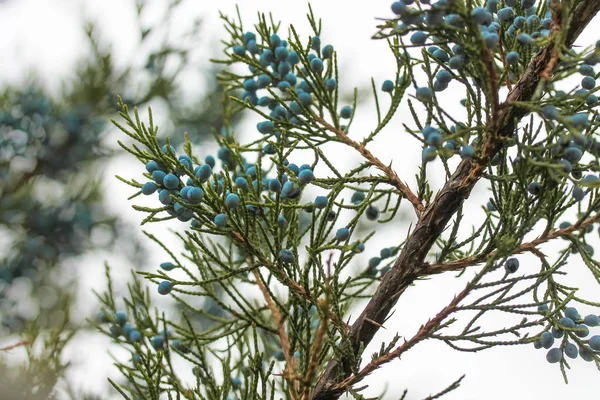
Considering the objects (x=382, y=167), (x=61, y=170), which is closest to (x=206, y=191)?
(x=382, y=167)

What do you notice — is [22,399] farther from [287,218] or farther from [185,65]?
[185,65]

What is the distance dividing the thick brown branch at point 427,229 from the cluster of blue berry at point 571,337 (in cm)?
36

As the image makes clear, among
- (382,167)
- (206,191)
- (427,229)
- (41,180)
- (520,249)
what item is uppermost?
(41,180)

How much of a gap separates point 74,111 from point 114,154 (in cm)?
37

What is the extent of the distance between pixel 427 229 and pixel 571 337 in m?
0.48

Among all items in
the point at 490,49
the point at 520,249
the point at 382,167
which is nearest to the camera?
the point at 490,49

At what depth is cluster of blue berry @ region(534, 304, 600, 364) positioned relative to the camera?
5.40ft

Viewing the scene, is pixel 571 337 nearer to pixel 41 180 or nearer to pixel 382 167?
pixel 382 167

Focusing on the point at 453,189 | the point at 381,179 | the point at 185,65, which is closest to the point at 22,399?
the point at 381,179

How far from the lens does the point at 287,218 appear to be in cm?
202

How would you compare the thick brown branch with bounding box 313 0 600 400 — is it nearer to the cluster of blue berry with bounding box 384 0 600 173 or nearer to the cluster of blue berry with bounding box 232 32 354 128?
the cluster of blue berry with bounding box 384 0 600 173

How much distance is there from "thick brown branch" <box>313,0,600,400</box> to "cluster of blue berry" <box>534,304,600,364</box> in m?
0.36

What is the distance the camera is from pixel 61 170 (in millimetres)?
3941

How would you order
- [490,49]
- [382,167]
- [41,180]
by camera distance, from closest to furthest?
[490,49], [382,167], [41,180]
